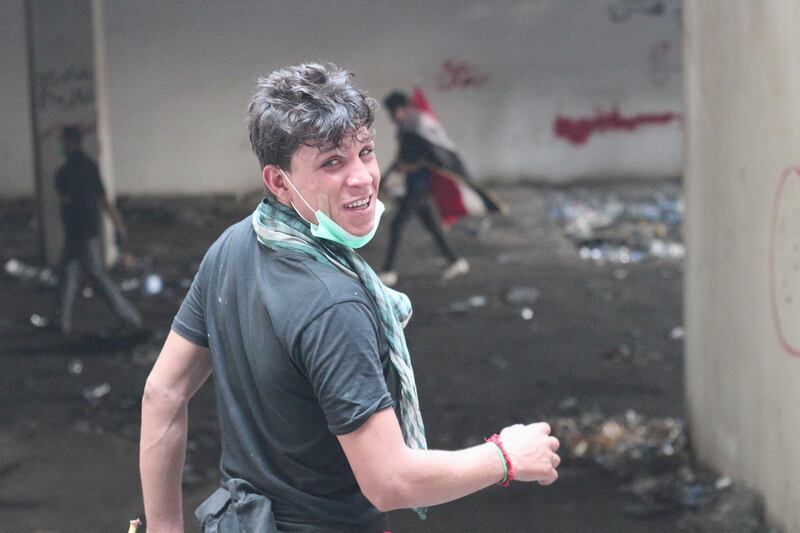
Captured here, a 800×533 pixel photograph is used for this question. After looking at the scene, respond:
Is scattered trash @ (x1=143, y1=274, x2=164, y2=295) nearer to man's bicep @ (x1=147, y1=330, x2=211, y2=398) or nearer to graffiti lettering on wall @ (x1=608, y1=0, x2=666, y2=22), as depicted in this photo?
graffiti lettering on wall @ (x1=608, y1=0, x2=666, y2=22)

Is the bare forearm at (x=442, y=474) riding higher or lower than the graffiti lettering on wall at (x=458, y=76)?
lower

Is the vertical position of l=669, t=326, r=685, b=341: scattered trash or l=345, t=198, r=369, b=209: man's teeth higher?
l=345, t=198, r=369, b=209: man's teeth

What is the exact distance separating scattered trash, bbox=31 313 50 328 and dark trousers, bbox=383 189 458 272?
10.6 ft

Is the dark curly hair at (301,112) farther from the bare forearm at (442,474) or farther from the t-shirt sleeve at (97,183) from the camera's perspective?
the t-shirt sleeve at (97,183)

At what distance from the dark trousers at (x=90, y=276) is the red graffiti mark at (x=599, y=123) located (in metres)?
7.82

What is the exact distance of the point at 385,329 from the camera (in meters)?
2.08

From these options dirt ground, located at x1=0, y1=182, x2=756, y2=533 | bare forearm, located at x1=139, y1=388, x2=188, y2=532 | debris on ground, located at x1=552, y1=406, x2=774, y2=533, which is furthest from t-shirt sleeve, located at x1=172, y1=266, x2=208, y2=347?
debris on ground, located at x1=552, y1=406, x2=774, y2=533

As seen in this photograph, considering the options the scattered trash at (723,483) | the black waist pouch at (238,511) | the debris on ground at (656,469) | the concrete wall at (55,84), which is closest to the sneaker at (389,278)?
the concrete wall at (55,84)

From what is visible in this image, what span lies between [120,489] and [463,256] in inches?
260

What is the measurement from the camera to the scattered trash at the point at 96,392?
22.6 ft

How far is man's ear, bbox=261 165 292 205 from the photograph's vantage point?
Result: 2.08 meters

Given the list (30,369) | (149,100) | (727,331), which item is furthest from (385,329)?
(149,100)

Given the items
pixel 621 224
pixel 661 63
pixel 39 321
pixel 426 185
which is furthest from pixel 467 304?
pixel 661 63

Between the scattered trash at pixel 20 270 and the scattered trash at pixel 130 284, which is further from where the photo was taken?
the scattered trash at pixel 20 270
